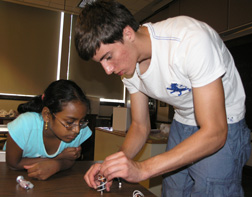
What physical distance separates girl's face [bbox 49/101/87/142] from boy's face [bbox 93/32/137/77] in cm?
46

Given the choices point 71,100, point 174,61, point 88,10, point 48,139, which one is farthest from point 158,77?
point 48,139

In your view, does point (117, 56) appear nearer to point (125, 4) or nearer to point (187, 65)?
point (187, 65)

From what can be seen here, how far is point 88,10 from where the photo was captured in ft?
3.00

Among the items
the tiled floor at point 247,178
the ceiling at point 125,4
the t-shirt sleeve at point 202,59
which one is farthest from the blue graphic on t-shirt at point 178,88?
the ceiling at point 125,4

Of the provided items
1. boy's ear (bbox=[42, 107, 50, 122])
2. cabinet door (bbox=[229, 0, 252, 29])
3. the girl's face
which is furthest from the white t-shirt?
cabinet door (bbox=[229, 0, 252, 29])

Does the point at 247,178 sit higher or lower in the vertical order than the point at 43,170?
lower

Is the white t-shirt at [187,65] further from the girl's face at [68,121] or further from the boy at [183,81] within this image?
the girl's face at [68,121]

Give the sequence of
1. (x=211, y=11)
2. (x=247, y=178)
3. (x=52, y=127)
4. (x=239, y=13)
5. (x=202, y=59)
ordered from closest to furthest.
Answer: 1. (x=202, y=59)
2. (x=52, y=127)
3. (x=239, y=13)
4. (x=247, y=178)
5. (x=211, y=11)

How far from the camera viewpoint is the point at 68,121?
4.34ft

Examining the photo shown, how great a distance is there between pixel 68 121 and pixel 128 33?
2.11ft

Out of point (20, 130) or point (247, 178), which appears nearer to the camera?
point (20, 130)

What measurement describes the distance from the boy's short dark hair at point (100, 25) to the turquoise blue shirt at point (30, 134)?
2.03 ft

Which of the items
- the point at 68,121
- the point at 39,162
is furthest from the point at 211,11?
the point at 39,162

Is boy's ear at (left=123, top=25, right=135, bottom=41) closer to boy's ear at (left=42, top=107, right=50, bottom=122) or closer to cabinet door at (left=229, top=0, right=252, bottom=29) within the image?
boy's ear at (left=42, top=107, right=50, bottom=122)
